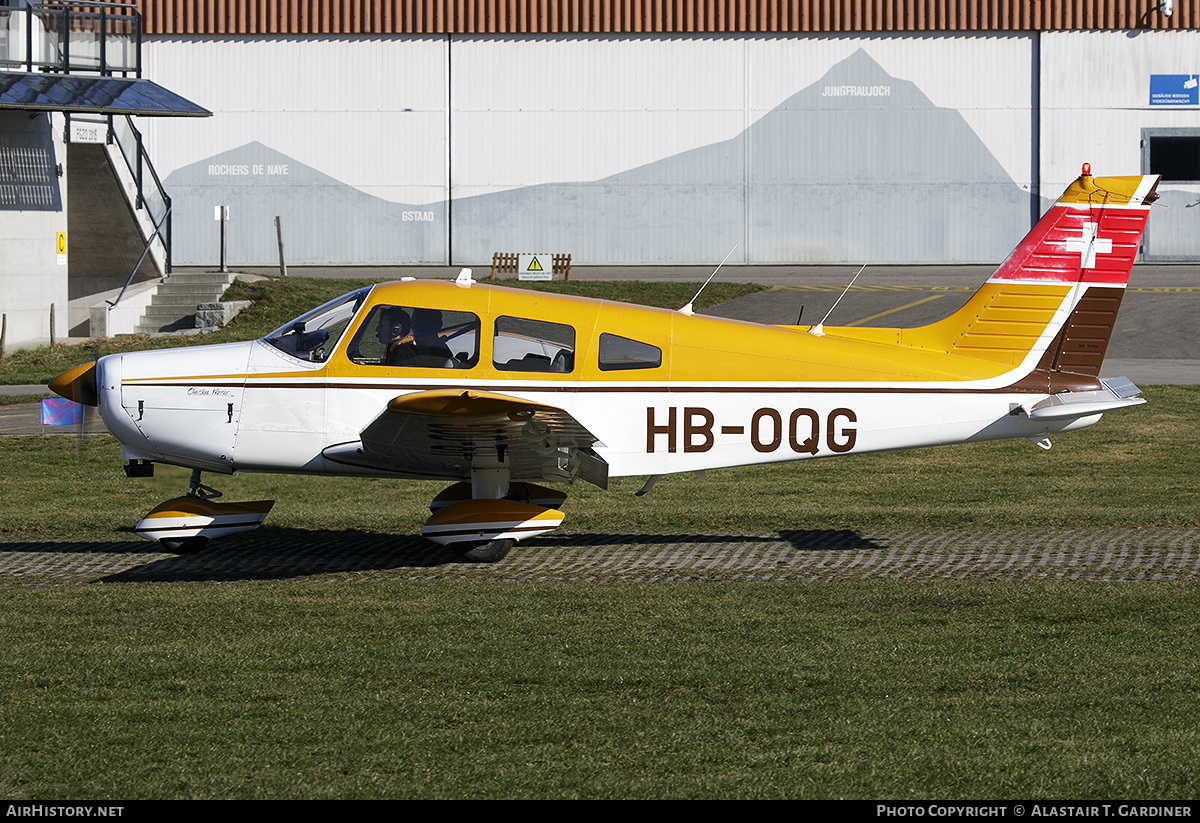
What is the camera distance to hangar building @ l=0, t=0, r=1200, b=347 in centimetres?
4066

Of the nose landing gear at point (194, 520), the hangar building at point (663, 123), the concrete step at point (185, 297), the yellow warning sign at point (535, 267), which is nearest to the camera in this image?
the nose landing gear at point (194, 520)

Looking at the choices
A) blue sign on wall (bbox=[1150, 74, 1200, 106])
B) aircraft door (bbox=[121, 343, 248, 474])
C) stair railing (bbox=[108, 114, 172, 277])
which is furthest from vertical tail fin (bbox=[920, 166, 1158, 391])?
blue sign on wall (bbox=[1150, 74, 1200, 106])

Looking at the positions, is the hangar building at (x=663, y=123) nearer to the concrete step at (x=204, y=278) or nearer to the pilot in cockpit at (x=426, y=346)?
the concrete step at (x=204, y=278)

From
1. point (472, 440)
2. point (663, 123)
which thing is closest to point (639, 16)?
point (663, 123)

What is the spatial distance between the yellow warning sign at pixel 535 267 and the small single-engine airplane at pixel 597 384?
955 inches

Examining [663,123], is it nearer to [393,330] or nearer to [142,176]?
[142,176]

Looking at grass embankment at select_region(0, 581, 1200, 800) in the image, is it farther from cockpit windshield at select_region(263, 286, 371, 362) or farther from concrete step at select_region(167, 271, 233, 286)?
concrete step at select_region(167, 271, 233, 286)

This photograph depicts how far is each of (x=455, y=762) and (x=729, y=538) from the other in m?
6.46

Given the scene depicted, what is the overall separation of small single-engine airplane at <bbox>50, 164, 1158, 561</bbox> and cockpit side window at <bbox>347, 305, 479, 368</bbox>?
16 millimetres

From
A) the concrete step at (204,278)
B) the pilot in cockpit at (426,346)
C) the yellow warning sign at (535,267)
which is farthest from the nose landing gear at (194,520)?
the yellow warning sign at (535,267)

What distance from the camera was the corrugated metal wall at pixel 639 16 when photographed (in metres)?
40.4

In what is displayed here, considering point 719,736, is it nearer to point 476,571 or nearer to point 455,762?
point 455,762

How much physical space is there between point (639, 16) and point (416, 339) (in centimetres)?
3293
